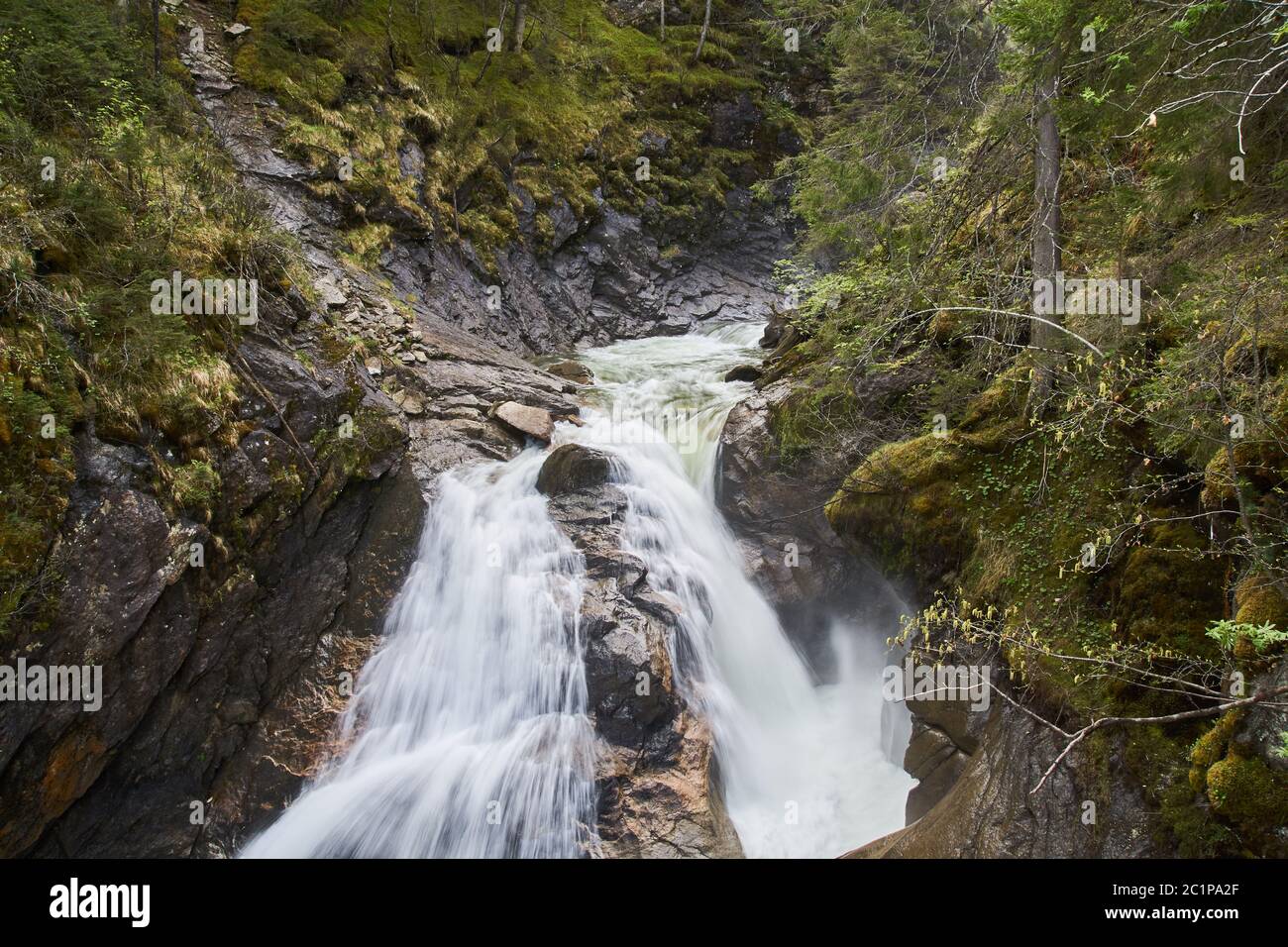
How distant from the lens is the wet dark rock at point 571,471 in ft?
33.0

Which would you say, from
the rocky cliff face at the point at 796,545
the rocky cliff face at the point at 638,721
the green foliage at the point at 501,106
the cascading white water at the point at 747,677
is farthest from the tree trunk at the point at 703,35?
the rocky cliff face at the point at 638,721

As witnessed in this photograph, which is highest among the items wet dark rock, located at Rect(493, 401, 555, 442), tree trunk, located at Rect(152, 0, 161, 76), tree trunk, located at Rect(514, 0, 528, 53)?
tree trunk, located at Rect(514, 0, 528, 53)

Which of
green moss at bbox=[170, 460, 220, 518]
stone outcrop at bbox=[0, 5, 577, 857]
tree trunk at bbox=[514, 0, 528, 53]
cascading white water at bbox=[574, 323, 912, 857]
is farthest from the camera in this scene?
tree trunk at bbox=[514, 0, 528, 53]

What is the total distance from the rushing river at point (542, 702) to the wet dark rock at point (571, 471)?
1.00 feet

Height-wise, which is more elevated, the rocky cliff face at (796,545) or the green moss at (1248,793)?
the rocky cliff face at (796,545)

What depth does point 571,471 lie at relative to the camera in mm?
10102

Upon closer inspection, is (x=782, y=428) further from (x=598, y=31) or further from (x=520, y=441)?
(x=598, y=31)

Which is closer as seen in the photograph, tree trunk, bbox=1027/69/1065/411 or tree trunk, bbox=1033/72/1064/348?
tree trunk, bbox=1027/69/1065/411

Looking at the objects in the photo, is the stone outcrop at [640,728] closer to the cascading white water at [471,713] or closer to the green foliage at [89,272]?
the cascading white water at [471,713]

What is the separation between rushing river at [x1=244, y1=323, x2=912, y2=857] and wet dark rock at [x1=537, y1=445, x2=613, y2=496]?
0.31 meters

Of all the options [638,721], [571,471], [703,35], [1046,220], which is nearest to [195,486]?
[571,471]

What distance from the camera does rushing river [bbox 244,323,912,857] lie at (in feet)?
22.1

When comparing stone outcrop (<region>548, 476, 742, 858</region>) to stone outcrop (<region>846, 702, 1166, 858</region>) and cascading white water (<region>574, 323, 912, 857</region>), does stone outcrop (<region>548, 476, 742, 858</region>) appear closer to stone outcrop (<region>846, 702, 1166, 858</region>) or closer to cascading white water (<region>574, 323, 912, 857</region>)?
cascading white water (<region>574, 323, 912, 857</region>)

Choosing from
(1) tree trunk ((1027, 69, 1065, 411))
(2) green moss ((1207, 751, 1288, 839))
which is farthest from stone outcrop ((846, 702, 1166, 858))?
(1) tree trunk ((1027, 69, 1065, 411))
